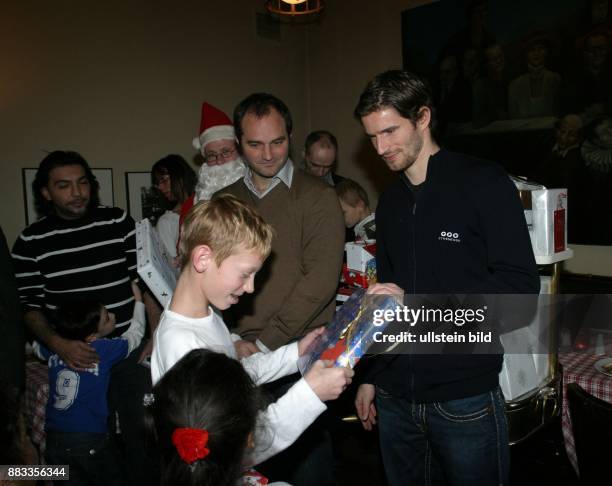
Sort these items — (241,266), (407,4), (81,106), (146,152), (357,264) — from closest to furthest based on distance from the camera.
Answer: (241,266) → (357,264) → (81,106) → (146,152) → (407,4)

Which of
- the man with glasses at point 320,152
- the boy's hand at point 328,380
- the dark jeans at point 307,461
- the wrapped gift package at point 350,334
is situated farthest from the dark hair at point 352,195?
the boy's hand at point 328,380

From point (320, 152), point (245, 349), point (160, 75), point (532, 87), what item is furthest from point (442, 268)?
point (160, 75)

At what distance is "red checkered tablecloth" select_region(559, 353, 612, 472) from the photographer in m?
2.12

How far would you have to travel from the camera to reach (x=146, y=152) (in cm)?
495

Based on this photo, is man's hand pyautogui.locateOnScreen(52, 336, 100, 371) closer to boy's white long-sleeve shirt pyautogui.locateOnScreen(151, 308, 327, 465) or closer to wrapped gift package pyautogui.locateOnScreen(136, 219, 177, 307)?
wrapped gift package pyautogui.locateOnScreen(136, 219, 177, 307)

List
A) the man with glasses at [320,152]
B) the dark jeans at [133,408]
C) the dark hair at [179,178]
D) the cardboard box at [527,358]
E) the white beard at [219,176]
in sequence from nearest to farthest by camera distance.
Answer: the cardboard box at [527,358] < the dark jeans at [133,408] < the white beard at [219,176] < the dark hair at [179,178] < the man with glasses at [320,152]

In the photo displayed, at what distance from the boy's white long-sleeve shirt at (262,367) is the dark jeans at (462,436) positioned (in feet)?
1.52

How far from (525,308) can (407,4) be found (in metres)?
4.86

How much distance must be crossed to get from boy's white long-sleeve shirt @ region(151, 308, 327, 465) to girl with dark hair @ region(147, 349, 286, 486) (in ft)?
0.29

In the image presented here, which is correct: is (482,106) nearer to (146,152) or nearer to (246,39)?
(246,39)

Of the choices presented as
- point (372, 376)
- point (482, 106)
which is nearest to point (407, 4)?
point (482, 106)

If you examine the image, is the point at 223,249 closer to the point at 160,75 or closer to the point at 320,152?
the point at 320,152

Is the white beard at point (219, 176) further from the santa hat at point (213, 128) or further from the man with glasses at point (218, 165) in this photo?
the santa hat at point (213, 128)

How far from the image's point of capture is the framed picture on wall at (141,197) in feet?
15.8
